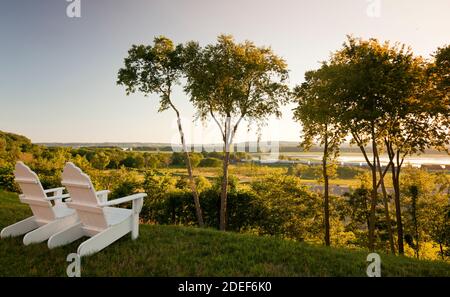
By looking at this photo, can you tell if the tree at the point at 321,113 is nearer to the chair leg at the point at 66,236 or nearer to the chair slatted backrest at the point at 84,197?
the chair slatted backrest at the point at 84,197

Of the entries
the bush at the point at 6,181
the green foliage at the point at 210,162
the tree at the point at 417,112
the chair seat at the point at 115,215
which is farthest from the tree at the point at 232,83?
the green foliage at the point at 210,162

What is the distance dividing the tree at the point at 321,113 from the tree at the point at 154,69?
24.7 ft

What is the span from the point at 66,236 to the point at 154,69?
12507 mm

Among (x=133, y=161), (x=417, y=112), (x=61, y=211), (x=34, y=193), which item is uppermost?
(x=417, y=112)

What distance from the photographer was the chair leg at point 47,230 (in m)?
5.38

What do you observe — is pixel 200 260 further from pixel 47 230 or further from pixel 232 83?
pixel 232 83

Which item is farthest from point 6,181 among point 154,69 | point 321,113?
point 321,113

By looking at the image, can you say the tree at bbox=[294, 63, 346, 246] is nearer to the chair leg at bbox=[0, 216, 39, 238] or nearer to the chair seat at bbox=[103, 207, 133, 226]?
the chair seat at bbox=[103, 207, 133, 226]

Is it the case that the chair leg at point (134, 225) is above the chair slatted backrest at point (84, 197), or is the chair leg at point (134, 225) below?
below

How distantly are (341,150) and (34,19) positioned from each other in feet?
56.1

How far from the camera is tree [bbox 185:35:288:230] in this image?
15.3 m

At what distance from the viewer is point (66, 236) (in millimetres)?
5383

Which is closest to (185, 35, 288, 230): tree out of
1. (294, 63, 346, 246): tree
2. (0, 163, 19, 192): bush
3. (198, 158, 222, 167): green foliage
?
(294, 63, 346, 246): tree
